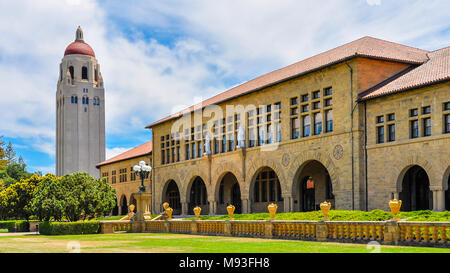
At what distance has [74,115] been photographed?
123 meters

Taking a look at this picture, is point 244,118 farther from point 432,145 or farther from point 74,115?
point 74,115

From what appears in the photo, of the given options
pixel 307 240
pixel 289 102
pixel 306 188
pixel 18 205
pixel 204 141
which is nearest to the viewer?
pixel 307 240

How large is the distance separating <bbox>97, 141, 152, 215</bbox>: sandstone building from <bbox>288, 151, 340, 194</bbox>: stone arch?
29325 millimetres

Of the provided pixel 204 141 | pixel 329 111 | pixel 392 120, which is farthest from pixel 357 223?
pixel 204 141

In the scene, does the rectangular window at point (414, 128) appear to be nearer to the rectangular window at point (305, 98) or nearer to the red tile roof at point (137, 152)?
the rectangular window at point (305, 98)

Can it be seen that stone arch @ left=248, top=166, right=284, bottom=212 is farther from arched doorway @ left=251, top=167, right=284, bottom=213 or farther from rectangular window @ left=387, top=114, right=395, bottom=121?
rectangular window @ left=387, top=114, right=395, bottom=121

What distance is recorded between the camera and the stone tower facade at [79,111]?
122m

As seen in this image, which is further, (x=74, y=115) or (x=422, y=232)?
(x=74, y=115)

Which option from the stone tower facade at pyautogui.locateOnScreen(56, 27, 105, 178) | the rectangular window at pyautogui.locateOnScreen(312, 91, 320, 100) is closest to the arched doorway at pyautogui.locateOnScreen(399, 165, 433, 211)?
the rectangular window at pyautogui.locateOnScreen(312, 91, 320, 100)

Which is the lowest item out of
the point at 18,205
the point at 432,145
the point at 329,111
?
the point at 18,205

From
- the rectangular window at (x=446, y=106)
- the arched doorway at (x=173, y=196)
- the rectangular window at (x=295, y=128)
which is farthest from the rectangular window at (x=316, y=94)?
the arched doorway at (x=173, y=196)

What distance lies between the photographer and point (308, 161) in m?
39.1

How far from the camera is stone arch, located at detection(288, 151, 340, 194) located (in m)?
36.1
